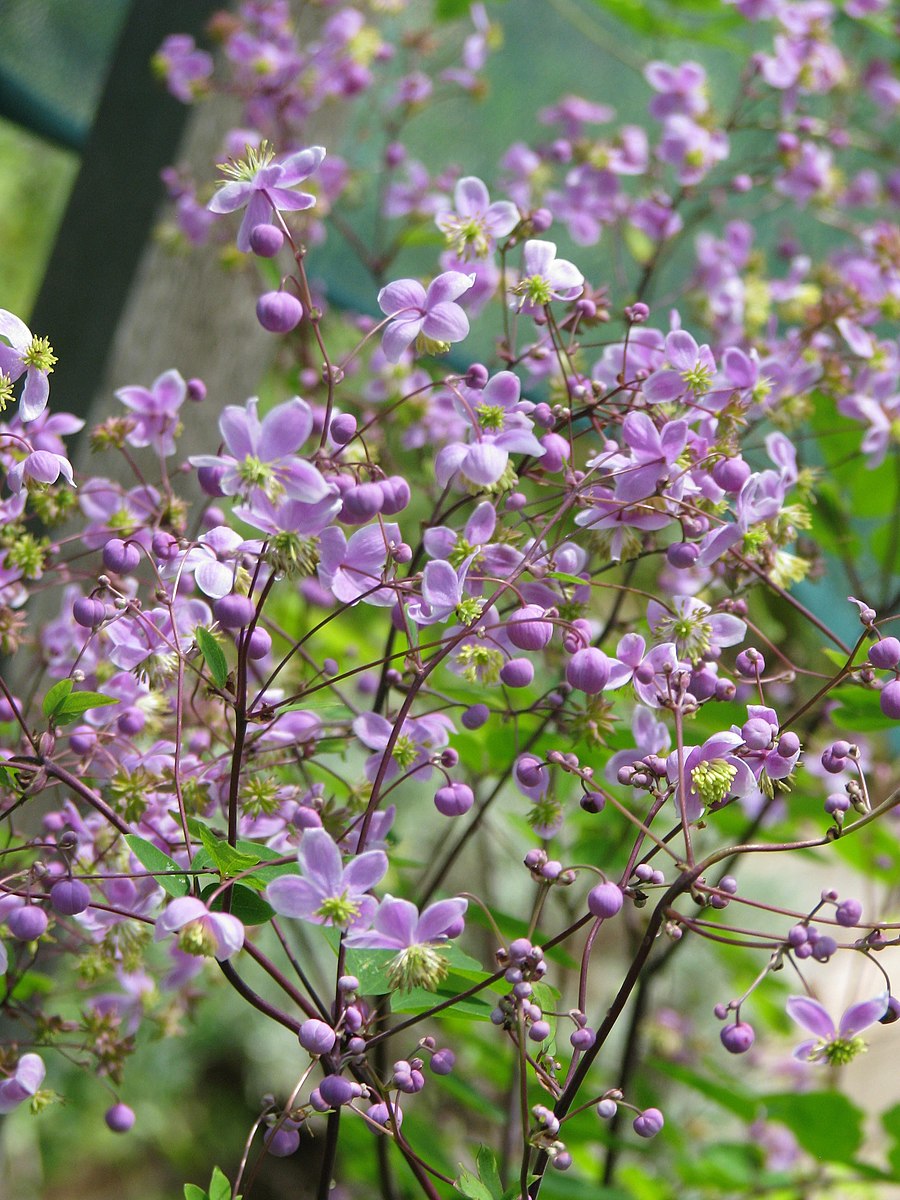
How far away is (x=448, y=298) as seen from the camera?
1.90ft

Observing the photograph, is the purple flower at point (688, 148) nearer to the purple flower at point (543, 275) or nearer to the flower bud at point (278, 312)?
the purple flower at point (543, 275)

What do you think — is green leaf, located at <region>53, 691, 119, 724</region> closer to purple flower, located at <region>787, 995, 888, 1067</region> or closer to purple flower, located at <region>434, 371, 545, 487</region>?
purple flower, located at <region>434, 371, 545, 487</region>

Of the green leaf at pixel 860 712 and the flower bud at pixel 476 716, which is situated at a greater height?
the green leaf at pixel 860 712

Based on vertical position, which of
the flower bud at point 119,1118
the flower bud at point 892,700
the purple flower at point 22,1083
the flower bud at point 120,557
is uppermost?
the flower bud at point 892,700

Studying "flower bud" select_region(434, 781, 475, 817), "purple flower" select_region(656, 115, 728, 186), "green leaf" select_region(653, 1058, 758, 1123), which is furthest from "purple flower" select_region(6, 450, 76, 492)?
"green leaf" select_region(653, 1058, 758, 1123)

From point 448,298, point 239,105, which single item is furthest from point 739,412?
point 239,105

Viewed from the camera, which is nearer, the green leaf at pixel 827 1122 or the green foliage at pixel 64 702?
the green foliage at pixel 64 702

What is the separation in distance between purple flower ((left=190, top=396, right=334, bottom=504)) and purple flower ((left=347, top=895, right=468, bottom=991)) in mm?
170

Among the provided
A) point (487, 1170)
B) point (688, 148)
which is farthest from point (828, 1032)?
point (688, 148)

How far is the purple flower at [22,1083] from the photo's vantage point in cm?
61

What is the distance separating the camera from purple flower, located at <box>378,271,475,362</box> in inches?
22.7

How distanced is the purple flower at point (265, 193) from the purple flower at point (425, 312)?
0.06m

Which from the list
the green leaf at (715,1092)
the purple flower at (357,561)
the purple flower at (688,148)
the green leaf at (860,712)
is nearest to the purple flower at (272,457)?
the purple flower at (357,561)

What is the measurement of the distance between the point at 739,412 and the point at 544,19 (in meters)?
1.28
